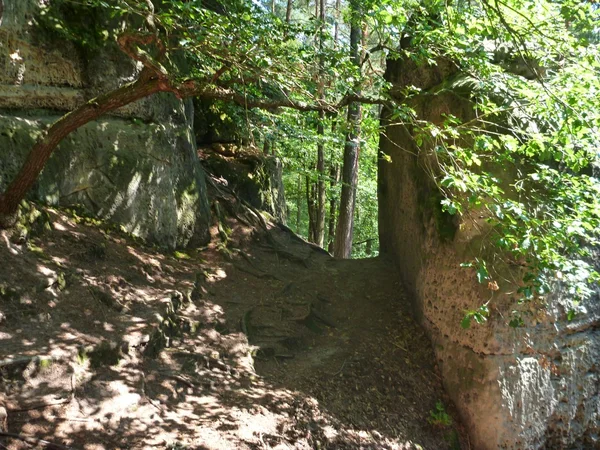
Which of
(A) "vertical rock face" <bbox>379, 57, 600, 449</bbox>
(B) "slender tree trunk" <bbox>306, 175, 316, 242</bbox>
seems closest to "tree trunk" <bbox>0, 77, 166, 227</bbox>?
(A) "vertical rock face" <bbox>379, 57, 600, 449</bbox>

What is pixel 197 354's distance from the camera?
6.51 m

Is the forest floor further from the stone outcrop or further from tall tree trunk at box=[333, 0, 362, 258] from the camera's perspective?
tall tree trunk at box=[333, 0, 362, 258]

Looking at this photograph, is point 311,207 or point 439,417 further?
point 311,207

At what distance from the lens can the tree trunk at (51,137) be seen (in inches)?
237

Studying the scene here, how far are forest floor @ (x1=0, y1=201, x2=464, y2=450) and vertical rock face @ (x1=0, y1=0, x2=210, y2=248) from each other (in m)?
0.49

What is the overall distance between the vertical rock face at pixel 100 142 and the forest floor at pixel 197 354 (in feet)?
1.60

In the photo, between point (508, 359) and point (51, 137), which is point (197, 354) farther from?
point (508, 359)

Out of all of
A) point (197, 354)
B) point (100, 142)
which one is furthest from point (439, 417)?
point (100, 142)

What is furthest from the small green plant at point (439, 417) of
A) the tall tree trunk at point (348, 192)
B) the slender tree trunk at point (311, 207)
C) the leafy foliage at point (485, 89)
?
the slender tree trunk at point (311, 207)

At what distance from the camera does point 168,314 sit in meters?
6.77

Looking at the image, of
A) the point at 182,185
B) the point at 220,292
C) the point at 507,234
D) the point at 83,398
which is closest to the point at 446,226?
the point at 507,234

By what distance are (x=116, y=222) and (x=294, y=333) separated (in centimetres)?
347

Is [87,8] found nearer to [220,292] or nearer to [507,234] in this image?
[220,292]

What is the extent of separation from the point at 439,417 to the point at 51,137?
6381 millimetres
